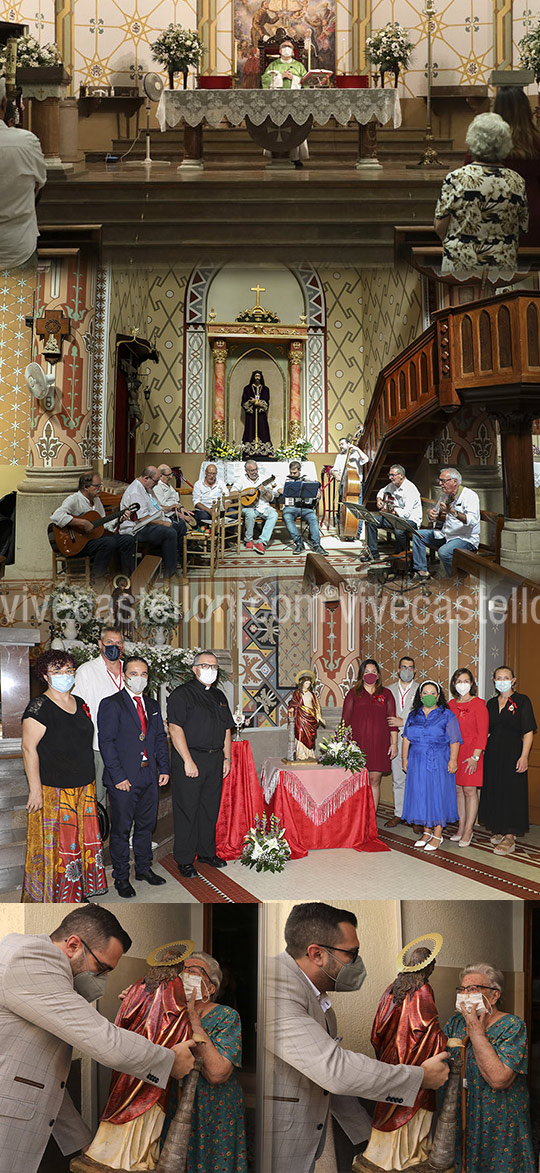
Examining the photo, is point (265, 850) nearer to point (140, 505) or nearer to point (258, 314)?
point (140, 505)

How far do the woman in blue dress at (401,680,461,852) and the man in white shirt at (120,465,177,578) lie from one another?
1.57m

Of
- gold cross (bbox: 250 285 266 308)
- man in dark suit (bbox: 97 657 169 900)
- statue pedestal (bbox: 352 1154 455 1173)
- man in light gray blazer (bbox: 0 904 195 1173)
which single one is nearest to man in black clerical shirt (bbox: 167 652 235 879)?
man in dark suit (bbox: 97 657 169 900)

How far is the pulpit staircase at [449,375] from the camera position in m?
5.86

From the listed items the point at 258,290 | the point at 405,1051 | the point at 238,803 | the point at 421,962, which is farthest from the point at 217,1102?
the point at 258,290

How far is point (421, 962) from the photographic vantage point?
4.16m

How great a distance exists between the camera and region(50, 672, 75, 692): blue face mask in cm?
524

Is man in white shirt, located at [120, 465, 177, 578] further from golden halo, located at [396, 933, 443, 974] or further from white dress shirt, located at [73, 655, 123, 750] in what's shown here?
golden halo, located at [396, 933, 443, 974]

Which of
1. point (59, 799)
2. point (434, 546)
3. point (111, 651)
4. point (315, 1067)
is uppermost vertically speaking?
point (434, 546)

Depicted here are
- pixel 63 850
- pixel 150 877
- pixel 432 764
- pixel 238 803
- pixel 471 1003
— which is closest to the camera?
pixel 471 1003

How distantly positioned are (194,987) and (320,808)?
2.09 metres

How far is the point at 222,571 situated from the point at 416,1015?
113 inches

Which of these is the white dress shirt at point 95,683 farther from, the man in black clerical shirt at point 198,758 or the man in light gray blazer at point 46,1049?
the man in light gray blazer at point 46,1049

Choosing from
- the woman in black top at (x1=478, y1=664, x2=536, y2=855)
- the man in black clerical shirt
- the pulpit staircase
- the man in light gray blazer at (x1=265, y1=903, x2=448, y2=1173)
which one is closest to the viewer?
the man in light gray blazer at (x1=265, y1=903, x2=448, y2=1173)

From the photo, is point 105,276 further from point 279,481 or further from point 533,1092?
point 533,1092
